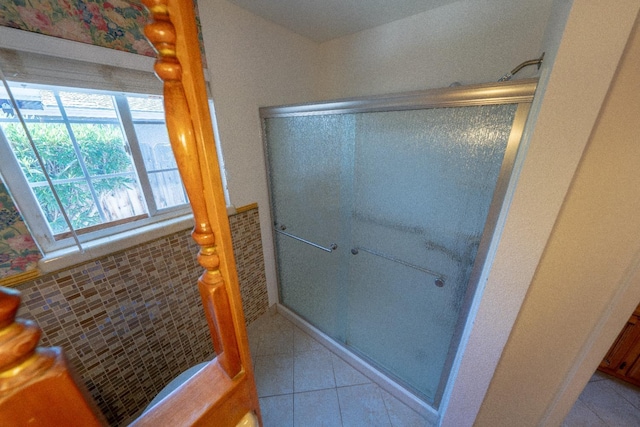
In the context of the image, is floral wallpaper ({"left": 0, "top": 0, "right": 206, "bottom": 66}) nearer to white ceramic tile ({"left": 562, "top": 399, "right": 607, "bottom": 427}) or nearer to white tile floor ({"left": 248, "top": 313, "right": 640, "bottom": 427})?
white tile floor ({"left": 248, "top": 313, "right": 640, "bottom": 427})

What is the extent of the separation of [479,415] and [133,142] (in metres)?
1.89

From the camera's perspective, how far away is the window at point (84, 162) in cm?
77

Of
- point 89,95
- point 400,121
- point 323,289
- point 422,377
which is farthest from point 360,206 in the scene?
point 89,95

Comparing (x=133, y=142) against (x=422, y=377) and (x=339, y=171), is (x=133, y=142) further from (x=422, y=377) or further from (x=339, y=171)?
(x=422, y=377)

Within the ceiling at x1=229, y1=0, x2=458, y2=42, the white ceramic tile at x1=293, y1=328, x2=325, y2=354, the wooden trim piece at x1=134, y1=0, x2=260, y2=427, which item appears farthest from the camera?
the white ceramic tile at x1=293, y1=328, x2=325, y2=354

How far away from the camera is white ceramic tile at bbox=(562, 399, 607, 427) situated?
1152 mm

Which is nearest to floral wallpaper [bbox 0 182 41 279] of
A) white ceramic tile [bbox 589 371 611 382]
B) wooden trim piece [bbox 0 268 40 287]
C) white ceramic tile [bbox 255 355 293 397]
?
wooden trim piece [bbox 0 268 40 287]

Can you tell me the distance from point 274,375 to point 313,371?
246mm

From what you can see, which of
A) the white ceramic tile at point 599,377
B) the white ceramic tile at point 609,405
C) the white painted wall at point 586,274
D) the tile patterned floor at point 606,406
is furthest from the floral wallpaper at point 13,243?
the white ceramic tile at point 599,377

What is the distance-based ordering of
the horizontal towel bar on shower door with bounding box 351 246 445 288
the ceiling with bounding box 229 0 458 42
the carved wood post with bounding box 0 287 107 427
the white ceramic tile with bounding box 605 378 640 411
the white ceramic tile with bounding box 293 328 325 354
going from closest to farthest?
the carved wood post with bounding box 0 287 107 427, the horizontal towel bar on shower door with bounding box 351 246 445 288, the ceiling with bounding box 229 0 458 42, the white ceramic tile with bounding box 605 378 640 411, the white ceramic tile with bounding box 293 328 325 354

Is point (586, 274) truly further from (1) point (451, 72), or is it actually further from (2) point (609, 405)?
(2) point (609, 405)

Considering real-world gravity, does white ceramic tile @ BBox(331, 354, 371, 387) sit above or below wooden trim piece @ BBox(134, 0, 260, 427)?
below

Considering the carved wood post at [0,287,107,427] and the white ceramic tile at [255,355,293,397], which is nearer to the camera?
the carved wood post at [0,287,107,427]

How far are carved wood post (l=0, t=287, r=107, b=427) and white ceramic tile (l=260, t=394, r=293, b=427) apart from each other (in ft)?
4.27
